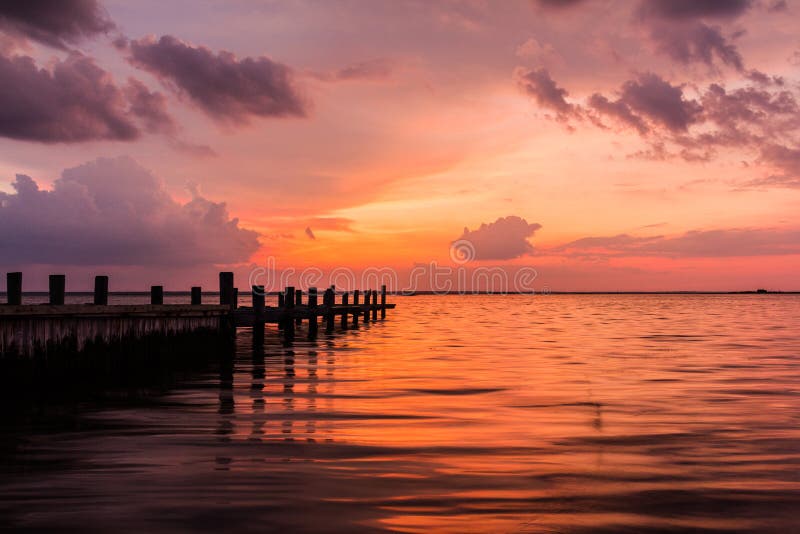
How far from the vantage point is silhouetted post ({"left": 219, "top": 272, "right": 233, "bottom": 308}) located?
26288mm

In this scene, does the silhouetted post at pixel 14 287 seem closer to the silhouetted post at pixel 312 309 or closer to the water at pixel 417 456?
the water at pixel 417 456

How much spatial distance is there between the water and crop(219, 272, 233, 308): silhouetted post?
7.55 meters

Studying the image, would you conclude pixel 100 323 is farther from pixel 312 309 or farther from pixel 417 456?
pixel 312 309

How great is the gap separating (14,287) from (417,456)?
12.8m

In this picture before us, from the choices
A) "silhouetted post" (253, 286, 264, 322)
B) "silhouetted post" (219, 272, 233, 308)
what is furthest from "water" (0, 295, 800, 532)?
"silhouetted post" (253, 286, 264, 322)

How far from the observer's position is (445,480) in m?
8.23

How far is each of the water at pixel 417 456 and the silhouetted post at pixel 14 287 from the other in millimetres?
4265

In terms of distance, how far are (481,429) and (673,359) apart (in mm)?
14923

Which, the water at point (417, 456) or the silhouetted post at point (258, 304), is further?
the silhouetted post at point (258, 304)

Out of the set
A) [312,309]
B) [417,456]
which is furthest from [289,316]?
[417,456]

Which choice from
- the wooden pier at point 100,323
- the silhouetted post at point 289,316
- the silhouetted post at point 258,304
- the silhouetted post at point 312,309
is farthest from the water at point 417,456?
the silhouetted post at point 312,309

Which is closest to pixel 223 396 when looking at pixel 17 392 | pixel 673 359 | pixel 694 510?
pixel 17 392

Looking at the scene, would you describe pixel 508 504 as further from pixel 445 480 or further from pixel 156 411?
pixel 156 411

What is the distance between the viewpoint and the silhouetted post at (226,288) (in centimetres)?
2629
